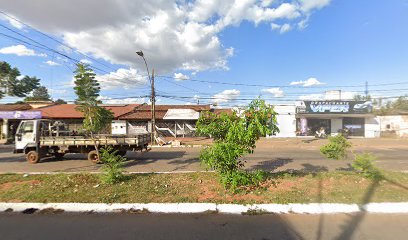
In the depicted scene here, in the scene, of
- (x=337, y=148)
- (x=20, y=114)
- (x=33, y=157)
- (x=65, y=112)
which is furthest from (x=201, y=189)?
(x=20, y=114)

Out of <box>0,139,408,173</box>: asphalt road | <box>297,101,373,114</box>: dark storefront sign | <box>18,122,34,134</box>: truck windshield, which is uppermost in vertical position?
<box>297,101,373,114</box>: dark storefront sign

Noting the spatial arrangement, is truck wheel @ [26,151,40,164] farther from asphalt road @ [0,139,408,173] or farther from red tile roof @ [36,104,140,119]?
red tile roof @ [36,104,140,119]

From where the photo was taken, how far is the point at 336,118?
3212 centimetres

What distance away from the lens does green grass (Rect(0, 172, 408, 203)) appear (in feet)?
18.6

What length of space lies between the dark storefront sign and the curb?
28.1m

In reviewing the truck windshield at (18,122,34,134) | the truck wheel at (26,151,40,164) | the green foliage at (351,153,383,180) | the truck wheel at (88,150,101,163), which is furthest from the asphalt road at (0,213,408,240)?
the truck windshield at (18,122,34,134)

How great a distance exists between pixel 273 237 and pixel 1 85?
903 inches

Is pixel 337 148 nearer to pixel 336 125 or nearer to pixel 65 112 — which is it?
pixel 336 125

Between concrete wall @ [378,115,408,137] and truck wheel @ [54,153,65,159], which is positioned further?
concrete wall @ [378,115,408,137]

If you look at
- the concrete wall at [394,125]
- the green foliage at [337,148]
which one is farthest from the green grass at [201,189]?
the concrete wall at [394,125]

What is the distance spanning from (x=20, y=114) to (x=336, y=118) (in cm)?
3811

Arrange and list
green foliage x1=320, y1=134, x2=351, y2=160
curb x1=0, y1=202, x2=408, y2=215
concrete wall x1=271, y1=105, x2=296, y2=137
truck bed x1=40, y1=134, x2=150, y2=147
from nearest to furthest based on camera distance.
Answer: curb x1=0, y1=202, x2=408, y2=215, green foliage x1=320, y1=134, x2=351, y2=160, truck bed x1=40, y1=134, x2=150, y2=147, concrete wall x1=271, y1=105, x2=296, y2=137

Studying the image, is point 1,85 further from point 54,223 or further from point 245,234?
point 245,234

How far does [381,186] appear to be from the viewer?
20.7ft
